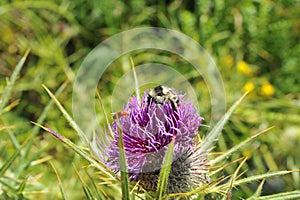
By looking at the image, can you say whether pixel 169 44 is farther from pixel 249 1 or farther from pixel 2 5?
pixel 2 5

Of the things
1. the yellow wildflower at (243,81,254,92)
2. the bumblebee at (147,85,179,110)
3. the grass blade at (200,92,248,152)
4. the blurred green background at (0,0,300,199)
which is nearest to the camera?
the bumblebee at (147,85,179,110)

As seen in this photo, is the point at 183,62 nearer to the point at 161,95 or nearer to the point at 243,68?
the point at 243,68

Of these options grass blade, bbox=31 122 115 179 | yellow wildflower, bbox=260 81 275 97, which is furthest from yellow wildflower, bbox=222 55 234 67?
grass blade, bbox=31 122 115 179

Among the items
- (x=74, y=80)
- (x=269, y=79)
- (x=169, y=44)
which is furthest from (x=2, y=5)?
(x=269, y=79)

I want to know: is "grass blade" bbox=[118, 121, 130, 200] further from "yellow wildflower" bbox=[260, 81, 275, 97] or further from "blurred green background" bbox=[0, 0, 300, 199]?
"yellow wildflower" bbox=[260, 81, 275, 97]

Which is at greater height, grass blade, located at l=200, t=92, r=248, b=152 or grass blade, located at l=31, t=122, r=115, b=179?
grass blade, located at l=200, t=92, r=248, b=152

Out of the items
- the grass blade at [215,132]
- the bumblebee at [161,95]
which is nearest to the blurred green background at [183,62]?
the grass blade at [215,132]
